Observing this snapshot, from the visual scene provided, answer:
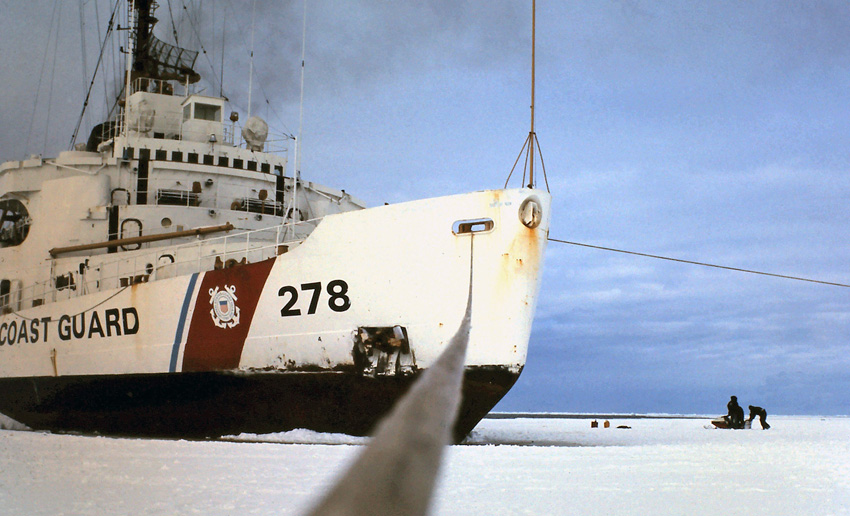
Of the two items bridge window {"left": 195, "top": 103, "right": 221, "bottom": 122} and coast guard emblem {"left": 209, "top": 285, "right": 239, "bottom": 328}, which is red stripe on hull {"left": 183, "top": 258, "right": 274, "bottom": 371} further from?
bridge window {"left": 195, "top": 103, "right": 221, "bottom": 122}

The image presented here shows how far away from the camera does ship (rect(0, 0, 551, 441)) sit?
31.1 feet

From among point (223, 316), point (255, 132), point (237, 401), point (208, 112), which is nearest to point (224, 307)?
point (223, 316)

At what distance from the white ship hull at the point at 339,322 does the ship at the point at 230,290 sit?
20mm

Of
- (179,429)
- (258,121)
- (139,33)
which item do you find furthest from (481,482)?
(139,33)

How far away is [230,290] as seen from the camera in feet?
34.8

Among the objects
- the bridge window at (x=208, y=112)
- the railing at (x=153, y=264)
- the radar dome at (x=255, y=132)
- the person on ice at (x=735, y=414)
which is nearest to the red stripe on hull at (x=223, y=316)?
the railing at (x=153, y=264)

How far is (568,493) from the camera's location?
5.28 metres

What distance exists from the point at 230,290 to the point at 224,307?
0.26 m

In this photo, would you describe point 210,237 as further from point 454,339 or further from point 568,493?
point 568,493

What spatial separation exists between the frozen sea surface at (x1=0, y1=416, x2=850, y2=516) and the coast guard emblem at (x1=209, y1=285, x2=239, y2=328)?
6.75 feet

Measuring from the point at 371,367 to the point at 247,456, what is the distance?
2404mm

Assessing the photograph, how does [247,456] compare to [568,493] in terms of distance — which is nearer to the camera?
[568,493]

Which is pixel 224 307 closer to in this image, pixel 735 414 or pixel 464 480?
pixel 464 480

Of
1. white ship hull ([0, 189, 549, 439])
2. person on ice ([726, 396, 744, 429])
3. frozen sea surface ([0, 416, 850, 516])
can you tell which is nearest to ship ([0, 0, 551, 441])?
white ship hull ([0, 189, 549, 439])
